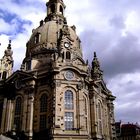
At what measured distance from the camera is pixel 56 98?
48875mm

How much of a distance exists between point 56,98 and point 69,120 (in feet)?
13.9

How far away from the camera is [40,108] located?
5125 cm

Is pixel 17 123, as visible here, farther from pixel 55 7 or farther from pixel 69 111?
pixel 55 7

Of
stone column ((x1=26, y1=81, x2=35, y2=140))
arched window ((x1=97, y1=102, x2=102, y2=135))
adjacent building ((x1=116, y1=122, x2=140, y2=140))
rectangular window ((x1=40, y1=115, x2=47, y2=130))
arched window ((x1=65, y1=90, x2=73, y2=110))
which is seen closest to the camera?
stone column ((x1=26, y1=81, x2=35, y2=140))

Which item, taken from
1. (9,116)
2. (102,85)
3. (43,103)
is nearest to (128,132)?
(102,85)

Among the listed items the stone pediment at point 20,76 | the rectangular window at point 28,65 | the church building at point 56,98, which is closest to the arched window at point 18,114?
the church building at point 56,98

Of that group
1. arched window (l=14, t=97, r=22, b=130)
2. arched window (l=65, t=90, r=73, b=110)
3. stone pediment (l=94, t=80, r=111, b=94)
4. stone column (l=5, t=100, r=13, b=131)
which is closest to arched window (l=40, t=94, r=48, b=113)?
arched window (l=65, t=90, r=73, b=110)

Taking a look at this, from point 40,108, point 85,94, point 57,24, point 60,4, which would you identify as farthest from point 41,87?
point 60,4

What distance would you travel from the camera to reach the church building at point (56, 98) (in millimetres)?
48500

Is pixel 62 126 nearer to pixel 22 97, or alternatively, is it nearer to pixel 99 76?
pixel 22 97

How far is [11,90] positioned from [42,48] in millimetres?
11408

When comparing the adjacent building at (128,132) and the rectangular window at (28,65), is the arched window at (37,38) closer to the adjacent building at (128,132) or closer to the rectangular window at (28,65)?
the rectangular window at (28,65)

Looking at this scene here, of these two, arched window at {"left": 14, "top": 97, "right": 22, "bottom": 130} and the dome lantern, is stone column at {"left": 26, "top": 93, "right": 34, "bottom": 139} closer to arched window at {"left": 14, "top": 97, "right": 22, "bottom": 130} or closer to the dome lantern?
arched window at {"left": 14, "top": 97, "right": 22, "bottom": 130}

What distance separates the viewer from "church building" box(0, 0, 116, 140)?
4850cm
